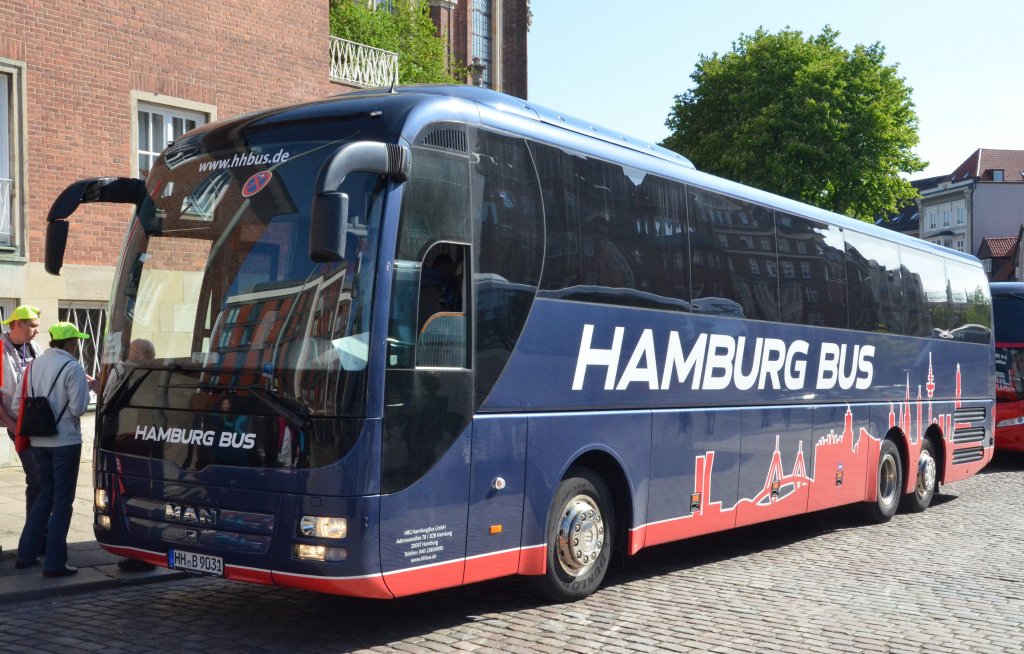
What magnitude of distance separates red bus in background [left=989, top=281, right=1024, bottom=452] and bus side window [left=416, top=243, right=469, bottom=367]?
16.4 metres

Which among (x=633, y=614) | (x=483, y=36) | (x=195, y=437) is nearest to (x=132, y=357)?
(x=195, y=437)

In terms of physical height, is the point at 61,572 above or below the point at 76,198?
below

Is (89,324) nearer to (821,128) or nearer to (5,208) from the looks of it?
(5,208)

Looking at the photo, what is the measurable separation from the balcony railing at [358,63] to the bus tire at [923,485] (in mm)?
11497

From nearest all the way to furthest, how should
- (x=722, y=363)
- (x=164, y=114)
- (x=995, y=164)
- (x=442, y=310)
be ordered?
1. (x=442, y=310)
2. (x=722, y=363)
3. (x=164, y=114)
4. (x=995, y=164)

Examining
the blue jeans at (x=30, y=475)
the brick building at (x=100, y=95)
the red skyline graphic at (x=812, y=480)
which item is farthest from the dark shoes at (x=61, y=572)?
the brick building at (x=100, y=95)

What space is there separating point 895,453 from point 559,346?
7.35 m

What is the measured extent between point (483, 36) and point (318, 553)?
161 feet

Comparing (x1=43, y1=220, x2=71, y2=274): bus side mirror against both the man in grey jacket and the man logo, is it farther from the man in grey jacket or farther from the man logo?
the man logo

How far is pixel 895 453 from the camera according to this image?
14.1 meters

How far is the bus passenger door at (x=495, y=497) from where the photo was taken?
7379 millimetres

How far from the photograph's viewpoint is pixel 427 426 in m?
7.03

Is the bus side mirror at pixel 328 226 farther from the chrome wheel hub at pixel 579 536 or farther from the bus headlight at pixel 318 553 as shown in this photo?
the chrome wheel hub at pixel 579 536

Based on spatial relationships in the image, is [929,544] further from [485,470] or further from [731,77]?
[731,77]
